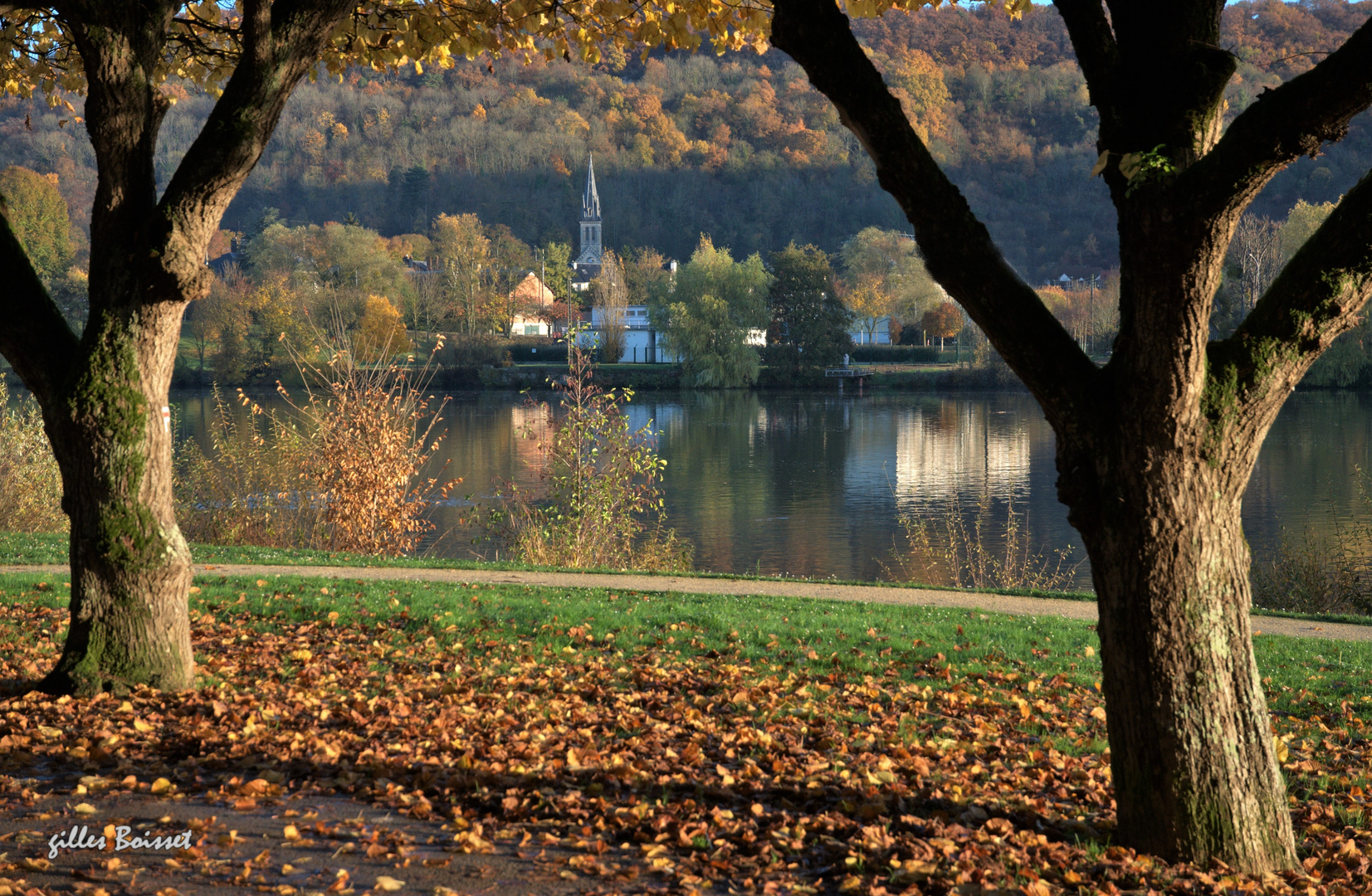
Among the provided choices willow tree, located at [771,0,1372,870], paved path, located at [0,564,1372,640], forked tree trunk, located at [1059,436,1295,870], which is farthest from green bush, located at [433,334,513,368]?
forked tree trunk, located at [1059,436,1295,870]

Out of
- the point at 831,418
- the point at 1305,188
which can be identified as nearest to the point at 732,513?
the point at 831,418

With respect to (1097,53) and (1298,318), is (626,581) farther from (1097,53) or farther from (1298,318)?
(1298,318)

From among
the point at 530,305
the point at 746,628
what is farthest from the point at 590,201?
the point at 746,628

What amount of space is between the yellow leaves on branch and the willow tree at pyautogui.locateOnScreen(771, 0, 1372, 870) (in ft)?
11.7

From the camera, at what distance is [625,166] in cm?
12444

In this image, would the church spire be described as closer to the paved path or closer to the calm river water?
the calm river water

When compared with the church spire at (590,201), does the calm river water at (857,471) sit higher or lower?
lower

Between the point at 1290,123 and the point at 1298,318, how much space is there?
2.06 ft

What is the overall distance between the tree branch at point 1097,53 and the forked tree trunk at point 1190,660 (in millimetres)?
1206

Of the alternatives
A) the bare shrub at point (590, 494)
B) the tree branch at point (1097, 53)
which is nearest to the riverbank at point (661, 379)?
the bare shrub at point (590, 494)

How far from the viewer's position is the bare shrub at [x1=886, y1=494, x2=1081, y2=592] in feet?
52.3

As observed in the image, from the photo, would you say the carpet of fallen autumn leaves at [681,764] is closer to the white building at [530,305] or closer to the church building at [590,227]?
the white building at [530,305]

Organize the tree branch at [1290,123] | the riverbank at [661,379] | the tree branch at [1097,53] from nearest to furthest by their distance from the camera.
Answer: the tree branch at [1290,123] → the tree branch at [1097,53] → the riverbank at [661,379]

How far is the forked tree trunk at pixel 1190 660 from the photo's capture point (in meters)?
3.54
